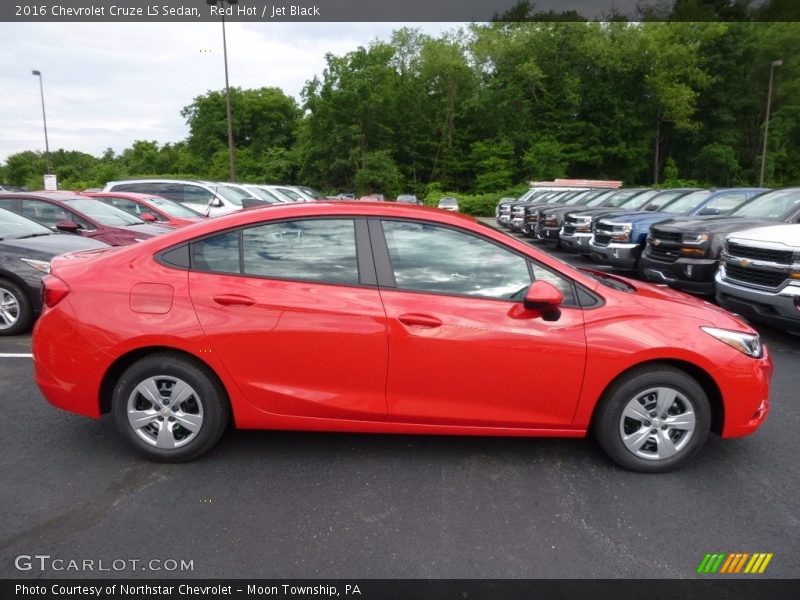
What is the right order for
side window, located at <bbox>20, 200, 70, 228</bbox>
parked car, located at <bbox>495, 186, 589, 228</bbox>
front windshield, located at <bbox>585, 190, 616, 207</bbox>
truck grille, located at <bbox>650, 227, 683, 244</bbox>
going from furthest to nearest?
parked car, located at <bbox>495, 186, 589, 228</bbox> → front windshield, located at <bbox>585, 190, 616, 207</bbox> → side window, located at <bbox>20, 200, 70, 228</bbox> → truck grille, located at <bbox>650, 227, 683, 244</bbox>

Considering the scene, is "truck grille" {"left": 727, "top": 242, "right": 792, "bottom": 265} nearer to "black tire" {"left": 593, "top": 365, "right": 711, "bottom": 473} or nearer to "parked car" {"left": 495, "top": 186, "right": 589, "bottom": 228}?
"black tire" {"left": 593, "top": 365, "right": 711, "bottom": 473}

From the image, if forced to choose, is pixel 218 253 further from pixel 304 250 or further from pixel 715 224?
pixel 715 224

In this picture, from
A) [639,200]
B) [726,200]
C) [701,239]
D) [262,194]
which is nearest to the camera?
[701,239]

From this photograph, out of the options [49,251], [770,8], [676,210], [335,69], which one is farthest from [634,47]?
[49,251]

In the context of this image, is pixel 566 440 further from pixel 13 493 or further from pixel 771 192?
pixel 771 192

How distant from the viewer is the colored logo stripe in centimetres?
262

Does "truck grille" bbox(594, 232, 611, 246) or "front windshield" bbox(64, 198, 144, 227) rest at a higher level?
"front windshield" bbox(64, 198, 144, 227)

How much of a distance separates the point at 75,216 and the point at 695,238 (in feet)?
30.5

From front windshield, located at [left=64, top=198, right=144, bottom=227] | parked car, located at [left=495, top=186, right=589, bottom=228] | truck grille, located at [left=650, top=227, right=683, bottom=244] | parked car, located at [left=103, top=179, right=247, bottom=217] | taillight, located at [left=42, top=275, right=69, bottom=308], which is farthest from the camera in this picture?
parked car, located at [left=495, top=186, right=589, bottom=228]

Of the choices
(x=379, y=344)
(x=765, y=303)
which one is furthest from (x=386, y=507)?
(x=765, y=303)

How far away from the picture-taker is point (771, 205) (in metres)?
8.38

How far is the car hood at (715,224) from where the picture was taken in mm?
8031

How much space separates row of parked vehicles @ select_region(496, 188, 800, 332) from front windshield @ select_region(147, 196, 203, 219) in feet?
28.0

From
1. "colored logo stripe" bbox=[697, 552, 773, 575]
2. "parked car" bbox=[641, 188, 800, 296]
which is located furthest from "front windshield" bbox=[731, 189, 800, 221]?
"colored logo stripe" bbox=[697, 552, 773, 575]
